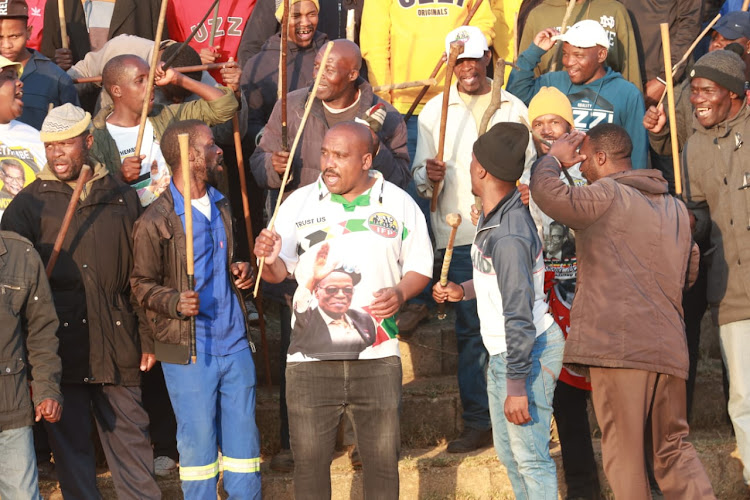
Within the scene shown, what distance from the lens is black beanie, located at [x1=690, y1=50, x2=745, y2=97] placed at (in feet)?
21.7

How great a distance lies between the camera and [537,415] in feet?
18.4

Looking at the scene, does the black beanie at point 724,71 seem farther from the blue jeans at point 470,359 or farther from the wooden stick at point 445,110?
the blue jeans at point 470,359

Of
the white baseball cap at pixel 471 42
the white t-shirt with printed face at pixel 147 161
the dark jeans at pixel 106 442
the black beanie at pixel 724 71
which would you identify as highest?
the white baseball cap at pixel 471 42

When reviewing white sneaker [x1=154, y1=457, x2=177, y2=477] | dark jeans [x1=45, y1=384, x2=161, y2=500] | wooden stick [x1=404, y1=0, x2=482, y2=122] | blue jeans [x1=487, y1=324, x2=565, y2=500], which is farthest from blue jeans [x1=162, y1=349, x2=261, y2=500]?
wooden stick [x1=404, y1=0, x2=482, y2=122]

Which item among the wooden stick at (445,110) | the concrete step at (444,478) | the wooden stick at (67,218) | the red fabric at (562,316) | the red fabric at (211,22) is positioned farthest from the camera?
the red fabric at (211,22)

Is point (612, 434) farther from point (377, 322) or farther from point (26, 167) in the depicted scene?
point (26, 167)

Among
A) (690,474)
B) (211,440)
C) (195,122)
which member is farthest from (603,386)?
(195,122)

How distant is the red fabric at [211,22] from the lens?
8727 mm

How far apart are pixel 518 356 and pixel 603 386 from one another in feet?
2.29

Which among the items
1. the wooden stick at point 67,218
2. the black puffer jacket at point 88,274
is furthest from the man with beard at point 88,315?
the wooden stick at point 67,218

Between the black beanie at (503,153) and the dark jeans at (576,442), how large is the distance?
161 centimetres

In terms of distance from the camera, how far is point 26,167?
6.64 metres

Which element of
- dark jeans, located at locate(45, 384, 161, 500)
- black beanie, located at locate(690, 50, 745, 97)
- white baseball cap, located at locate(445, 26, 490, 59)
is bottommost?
dark jeans, located at locate(45, 384, 161, 500)

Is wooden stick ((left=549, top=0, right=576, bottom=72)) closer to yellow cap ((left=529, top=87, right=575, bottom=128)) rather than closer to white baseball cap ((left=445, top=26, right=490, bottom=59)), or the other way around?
white baseball cap ((left=445, top=26, right=490, bottom=59))
